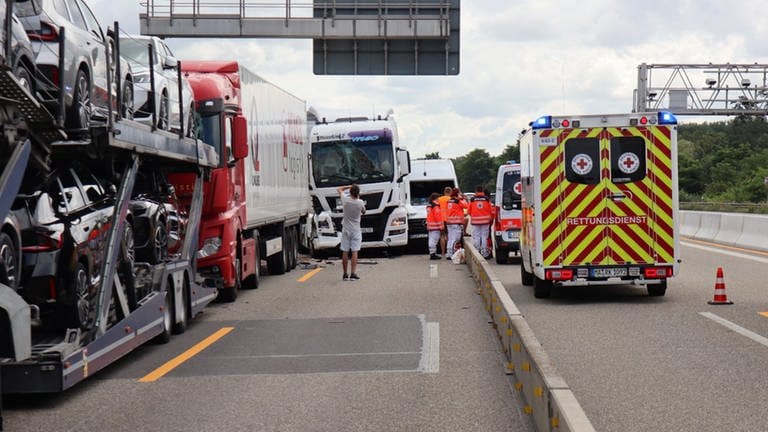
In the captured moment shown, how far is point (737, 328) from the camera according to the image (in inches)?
512

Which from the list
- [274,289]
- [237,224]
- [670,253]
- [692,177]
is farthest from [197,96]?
[692,177]

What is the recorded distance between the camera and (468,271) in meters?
24.0

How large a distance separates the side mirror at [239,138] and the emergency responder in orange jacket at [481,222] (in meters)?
10.4

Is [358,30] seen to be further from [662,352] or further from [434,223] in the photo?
[662,352]

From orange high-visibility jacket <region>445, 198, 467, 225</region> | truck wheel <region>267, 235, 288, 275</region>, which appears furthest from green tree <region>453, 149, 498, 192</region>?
truck wheel <region>267, 235, 288, 275</region>

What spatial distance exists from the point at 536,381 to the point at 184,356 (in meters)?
5.26

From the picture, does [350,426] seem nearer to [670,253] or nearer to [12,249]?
[12,249]

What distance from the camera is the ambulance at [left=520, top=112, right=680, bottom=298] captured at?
16.5m

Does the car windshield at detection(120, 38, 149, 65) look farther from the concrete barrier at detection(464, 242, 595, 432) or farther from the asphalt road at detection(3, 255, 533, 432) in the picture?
the concrete barrier at detection(464, 242, 595, 432)

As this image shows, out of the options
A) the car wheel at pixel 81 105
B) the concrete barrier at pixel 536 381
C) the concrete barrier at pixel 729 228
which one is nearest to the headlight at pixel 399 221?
the concrete barrier at pixel 729 228

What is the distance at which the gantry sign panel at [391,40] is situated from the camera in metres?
30.7

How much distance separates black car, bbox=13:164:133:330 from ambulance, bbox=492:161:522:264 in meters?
16.1

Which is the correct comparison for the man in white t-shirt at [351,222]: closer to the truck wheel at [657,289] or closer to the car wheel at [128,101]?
the truck wheel at [657,289]

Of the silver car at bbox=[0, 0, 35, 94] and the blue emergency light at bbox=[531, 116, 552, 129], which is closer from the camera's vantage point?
the silver car at bbox=[0, 0, 35, 94]
